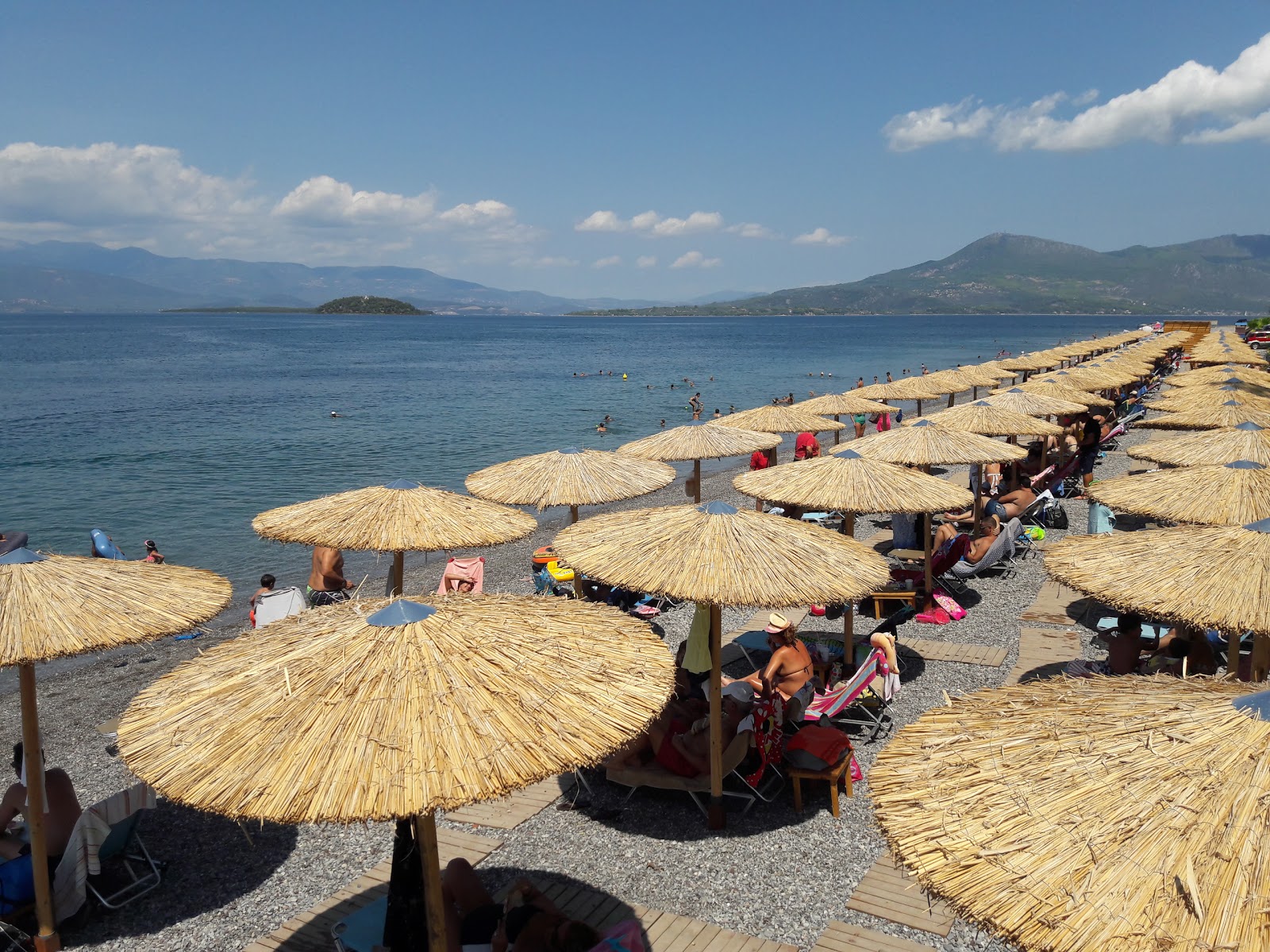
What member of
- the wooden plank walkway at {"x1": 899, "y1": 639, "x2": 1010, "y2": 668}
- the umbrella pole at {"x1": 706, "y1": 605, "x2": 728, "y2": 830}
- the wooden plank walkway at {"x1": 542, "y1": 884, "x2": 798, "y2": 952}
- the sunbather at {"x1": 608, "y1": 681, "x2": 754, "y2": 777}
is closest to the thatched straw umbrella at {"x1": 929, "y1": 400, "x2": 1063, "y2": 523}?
the wooden plank walkway at {"x1": 899, "y1": 639, "x2": 1010, "y2": 668}

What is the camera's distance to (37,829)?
4895 millimetres

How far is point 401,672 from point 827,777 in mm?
3854

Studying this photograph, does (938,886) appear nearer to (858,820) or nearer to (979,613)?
(858,820)

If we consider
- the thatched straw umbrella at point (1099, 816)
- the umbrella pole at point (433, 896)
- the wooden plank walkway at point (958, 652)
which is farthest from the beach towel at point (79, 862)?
the wooden plank walkway at point (958, 652)

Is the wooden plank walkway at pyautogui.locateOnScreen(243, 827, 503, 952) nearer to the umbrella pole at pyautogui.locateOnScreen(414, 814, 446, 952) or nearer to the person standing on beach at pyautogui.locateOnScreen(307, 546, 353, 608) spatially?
the umbrella pole at pyautogui.locateOnScreen(414, 814, 446, 952)

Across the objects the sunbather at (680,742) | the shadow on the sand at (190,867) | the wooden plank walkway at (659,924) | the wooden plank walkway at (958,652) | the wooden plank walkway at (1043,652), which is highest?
the sunbather at (680,742)

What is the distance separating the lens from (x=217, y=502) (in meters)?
23.5

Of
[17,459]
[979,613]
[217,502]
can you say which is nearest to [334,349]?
[17,459]

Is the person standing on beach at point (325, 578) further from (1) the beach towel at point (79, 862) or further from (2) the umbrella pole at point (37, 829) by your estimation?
(2) the umbrella pole at point (37, 829)

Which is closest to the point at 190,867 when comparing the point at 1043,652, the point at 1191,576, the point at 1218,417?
the point at 1191,576

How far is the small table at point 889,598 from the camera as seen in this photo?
388 inches

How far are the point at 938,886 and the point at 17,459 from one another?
37359 millimetres

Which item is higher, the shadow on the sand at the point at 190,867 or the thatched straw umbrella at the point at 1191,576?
the thatched straw umbrella at the point at 1191,576

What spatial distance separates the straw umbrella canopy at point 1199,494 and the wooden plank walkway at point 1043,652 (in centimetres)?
172
